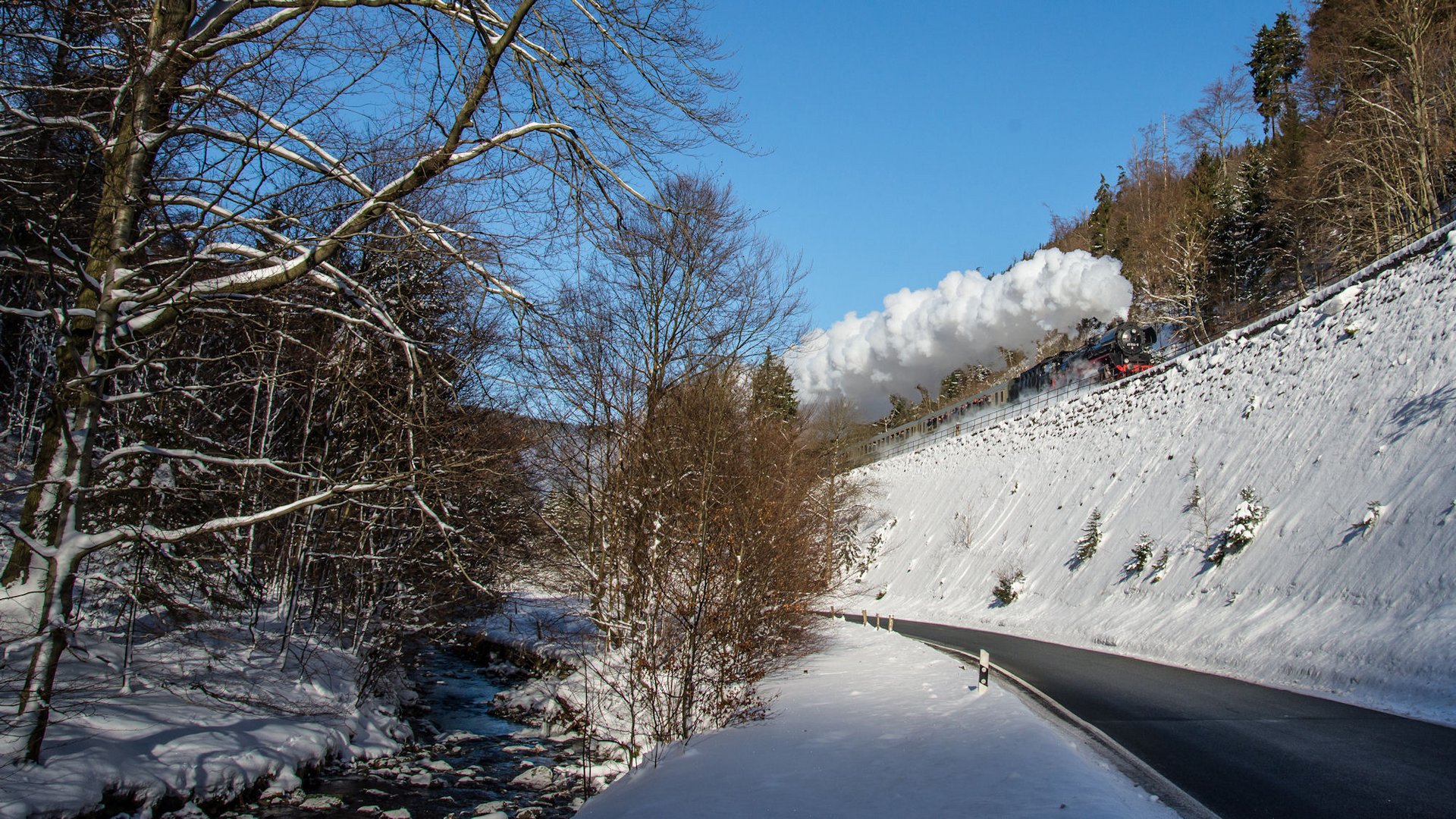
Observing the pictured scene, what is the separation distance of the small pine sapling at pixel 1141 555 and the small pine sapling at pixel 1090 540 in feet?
6.62

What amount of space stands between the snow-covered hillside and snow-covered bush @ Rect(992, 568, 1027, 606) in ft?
0.92

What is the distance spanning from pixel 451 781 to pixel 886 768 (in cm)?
542

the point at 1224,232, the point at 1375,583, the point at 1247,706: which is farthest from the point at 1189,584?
the point at 1224,232

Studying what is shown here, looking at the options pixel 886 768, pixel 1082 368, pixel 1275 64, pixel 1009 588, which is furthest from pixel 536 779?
pixel 1275 64

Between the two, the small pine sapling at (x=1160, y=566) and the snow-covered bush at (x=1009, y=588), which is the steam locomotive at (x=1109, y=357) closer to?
the snow-covered bush at (x=1009, y=588)

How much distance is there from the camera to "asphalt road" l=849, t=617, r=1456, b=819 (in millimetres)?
5625

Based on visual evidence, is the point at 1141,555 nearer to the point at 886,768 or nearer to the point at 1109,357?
the point at 886,768

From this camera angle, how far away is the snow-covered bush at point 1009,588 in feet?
79.9

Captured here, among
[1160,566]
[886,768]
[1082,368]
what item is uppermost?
[1082,368]

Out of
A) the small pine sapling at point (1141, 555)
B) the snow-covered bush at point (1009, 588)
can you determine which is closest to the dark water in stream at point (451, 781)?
the small pine sapling at point (1141, 555)

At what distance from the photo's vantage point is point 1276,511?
16156 millimetres

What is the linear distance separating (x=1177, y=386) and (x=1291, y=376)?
18.4 ft

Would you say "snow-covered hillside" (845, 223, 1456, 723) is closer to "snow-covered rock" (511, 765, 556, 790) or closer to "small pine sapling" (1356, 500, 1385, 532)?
"small pine sapling" (1356, 500, 1385, 532)

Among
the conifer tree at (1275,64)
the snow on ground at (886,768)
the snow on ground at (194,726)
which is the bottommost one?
the snow on ground at (194,726)
